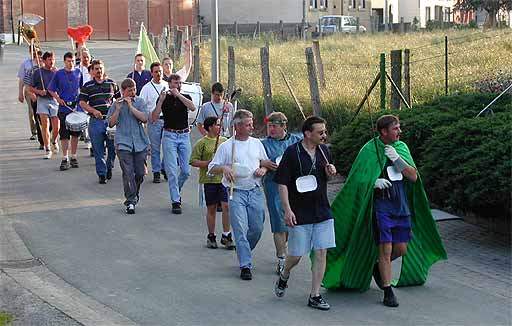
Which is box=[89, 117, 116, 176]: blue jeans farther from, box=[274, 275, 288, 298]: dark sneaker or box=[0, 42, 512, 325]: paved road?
box=[274, 275, 288, 298]: dark sneaker

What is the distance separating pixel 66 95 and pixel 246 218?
786cm

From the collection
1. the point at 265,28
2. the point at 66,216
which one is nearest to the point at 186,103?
the point at 66,216

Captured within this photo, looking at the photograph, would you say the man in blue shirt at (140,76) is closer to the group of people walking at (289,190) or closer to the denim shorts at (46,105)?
the denim shorts at (46,105)

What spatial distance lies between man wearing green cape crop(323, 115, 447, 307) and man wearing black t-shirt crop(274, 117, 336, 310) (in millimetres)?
429

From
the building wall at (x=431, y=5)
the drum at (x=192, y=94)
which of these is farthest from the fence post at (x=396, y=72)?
the building wall at (x=431, y=5)

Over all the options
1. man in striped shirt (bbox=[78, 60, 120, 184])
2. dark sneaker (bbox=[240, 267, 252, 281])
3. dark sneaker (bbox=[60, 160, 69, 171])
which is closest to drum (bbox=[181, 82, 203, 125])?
man in striped shirt (bbox=[78, 60, 120, 184])

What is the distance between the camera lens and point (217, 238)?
37.0ft

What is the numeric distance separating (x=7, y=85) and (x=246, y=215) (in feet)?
76.7

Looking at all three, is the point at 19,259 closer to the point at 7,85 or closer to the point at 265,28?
the point at 7,85

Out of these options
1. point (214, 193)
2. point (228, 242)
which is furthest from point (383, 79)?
point (228, 242)

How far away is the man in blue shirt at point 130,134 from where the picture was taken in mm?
12867

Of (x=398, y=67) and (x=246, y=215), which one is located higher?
(x=398, y=67)

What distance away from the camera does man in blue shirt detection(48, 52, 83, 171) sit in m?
16.2

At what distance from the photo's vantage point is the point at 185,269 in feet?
32.2
